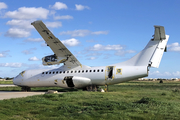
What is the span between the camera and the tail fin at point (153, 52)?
2028 centimetres

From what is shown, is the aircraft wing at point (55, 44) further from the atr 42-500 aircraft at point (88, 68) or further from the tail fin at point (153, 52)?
the tail fin at point (153, 52)

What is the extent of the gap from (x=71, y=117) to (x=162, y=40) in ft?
50.9

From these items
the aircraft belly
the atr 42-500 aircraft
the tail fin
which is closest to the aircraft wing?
the atr 42-500 aircraft

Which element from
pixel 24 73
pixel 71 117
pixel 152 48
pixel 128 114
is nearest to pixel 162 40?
pixel 152 48

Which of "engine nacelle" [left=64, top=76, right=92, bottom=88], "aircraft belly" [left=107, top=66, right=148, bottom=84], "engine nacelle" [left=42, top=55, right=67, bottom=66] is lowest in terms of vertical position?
"engine nacelle" [left=64, top=76, right=92, bottom=88]

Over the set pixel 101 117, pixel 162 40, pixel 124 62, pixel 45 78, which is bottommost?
pixel 101 117

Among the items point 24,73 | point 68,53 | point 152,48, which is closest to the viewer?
point 152,48

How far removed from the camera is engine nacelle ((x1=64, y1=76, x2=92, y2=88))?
2262 cm

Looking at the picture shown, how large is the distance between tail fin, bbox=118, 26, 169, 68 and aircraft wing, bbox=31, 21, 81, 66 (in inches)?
267

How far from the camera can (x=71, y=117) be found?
8469 mm

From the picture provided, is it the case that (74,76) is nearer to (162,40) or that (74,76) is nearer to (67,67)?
(67,67)

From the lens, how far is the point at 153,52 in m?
20.6

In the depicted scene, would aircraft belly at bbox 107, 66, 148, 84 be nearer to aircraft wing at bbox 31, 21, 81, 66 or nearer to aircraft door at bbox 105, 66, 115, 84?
aircraft door at bbox 105, 66, 115, 84

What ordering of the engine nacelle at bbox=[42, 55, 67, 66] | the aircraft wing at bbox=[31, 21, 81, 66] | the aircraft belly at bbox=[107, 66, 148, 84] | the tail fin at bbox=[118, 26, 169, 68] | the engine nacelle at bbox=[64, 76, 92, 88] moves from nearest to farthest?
the aircraft belly at bbox=[107, 66, 148, 84] < the tail fin at bbox=[118, 26, 169, 68] < the aircraft wing at bbox=[31, 21, 81, 66] < the engine nacelle at bbox=[64, 76, 92, 88] < the engine nacelle at bbox=[42, 55, 67, 66]
